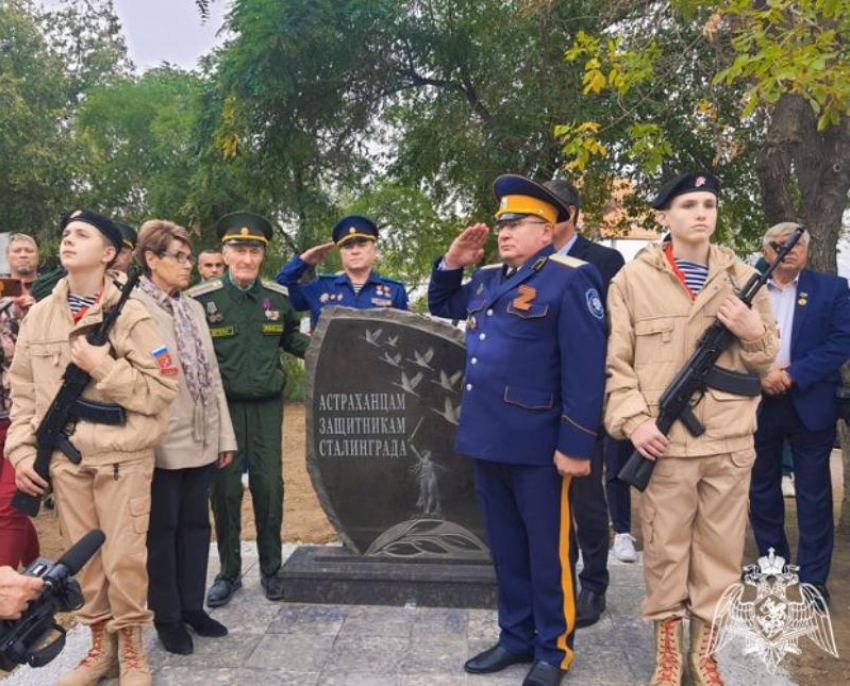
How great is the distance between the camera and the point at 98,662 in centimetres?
327

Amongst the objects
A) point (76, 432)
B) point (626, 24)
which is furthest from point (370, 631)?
point (626, 24)

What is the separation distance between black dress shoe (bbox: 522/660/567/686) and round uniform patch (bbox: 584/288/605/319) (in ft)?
4.69

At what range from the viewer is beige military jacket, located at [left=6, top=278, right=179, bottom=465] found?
3.08m

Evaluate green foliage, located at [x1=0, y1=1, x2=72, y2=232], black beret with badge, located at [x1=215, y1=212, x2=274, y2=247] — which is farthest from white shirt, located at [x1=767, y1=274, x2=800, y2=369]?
green foliage, located at [x1=0, y1=1, x2=72, y2=232]

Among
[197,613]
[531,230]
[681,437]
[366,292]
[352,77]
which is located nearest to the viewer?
[681,437]

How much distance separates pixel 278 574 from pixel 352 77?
6.55 m

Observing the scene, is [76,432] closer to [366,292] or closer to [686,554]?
[366,292]

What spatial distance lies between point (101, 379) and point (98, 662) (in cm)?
123

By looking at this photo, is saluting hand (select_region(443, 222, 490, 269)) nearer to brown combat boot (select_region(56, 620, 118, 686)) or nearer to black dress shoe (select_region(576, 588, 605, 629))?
black dress shoe (select_region(576, 588, 605, 629))

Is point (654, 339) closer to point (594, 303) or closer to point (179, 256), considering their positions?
point (594, 303)

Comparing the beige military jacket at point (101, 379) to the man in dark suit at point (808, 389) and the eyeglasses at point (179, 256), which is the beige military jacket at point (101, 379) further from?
the man in dark suit at point (808, 389)

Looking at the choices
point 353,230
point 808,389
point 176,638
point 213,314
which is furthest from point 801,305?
point 176,638

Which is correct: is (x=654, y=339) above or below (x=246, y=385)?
above

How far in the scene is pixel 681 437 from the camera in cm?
301
